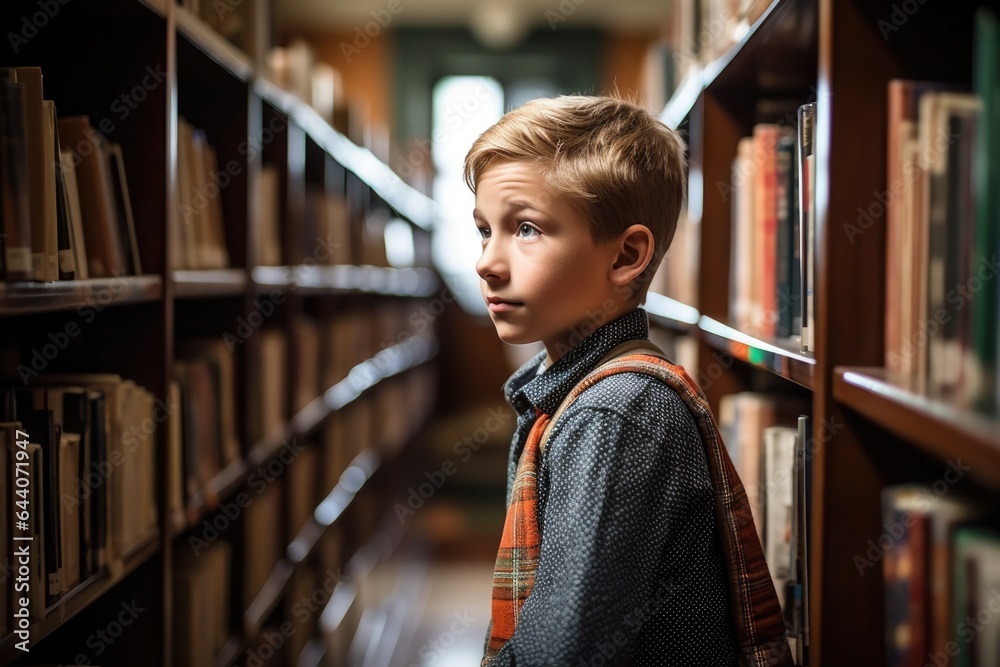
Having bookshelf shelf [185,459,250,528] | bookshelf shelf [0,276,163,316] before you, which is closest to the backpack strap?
bookshelf shelf [0,276,163,316]

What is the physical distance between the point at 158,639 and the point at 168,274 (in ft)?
1.85

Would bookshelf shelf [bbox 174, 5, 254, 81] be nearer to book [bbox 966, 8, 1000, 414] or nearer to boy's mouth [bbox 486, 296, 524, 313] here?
boy's mouth [bbox 486, 296, 524, 313]

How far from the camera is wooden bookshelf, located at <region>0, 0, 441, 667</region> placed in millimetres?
1299

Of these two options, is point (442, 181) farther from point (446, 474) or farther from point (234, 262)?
point (234, 262)

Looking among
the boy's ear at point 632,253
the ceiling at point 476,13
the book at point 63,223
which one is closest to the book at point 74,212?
the book at point 63,223

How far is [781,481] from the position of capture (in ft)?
4.09

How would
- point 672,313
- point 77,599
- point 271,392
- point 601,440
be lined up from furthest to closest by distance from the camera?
point 271,392, point 672,313, point 77,599, point 601,440

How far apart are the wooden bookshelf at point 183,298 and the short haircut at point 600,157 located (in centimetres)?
57

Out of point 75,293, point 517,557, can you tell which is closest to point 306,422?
point 75,293

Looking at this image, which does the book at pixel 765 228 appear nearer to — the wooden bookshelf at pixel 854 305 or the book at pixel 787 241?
the book at pixel 787 241

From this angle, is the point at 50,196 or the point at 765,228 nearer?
the point at 50,196

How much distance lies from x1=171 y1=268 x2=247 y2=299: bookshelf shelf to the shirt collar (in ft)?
2.25

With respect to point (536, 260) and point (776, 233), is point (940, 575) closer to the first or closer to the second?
point (536, 260)

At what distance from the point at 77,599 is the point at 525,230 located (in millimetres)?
726
